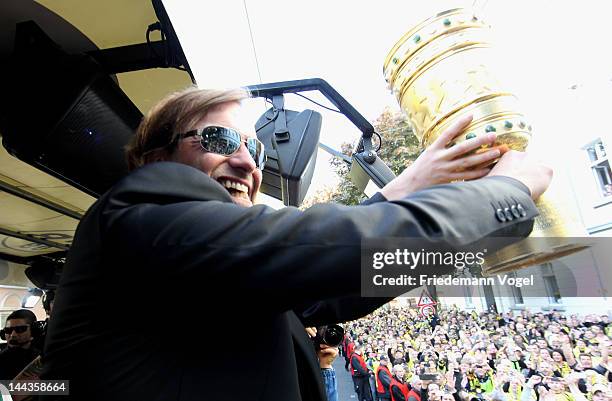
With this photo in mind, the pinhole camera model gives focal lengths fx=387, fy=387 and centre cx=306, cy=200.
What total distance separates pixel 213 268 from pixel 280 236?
0.38 feet

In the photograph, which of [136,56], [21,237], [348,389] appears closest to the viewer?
[136,56]

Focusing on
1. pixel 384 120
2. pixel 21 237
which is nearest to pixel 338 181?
pixel 384 120

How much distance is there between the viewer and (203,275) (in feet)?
1.99

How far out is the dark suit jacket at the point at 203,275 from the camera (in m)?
0.60

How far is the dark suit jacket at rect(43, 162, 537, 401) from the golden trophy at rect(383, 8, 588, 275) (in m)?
0.14

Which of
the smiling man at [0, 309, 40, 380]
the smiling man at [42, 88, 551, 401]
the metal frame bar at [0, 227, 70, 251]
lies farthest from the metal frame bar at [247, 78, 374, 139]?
the smiling man at [0, 309, 40, 380]

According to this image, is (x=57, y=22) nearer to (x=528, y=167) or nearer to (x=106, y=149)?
(x=106, y=149)

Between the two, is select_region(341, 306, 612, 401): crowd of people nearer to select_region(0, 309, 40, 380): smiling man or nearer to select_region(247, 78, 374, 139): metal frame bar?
select_region(247, 78, 374, 139): metal frame bar

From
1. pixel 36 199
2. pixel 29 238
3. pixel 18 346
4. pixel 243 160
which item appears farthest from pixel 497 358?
pixel 243 160

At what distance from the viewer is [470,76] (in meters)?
0.84

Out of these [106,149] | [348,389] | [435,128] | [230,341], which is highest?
[106,149]

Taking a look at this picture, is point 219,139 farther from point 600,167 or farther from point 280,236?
point 600,167

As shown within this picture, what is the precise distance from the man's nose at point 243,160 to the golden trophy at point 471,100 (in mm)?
419

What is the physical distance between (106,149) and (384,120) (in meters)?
12.3
